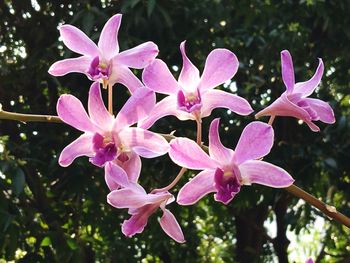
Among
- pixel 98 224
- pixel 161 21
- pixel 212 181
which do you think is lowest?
pixel 98 224

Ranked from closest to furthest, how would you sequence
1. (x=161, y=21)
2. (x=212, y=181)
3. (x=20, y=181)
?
(x=212, y=181), (x=20, y=181), (x=161, y=21)

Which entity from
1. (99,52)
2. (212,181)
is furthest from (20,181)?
(212,181)

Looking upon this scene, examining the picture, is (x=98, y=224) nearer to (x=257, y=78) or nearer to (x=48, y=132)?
(x=48, y=132)

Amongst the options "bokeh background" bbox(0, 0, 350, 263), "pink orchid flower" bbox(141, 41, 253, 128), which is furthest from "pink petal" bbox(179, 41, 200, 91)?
"bokeh background" bbox(0, 0, 350, 263)

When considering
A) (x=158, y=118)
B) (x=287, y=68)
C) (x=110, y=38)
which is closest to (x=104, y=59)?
(x=110, y=38)

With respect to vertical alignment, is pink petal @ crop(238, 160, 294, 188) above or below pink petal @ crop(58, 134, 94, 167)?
below

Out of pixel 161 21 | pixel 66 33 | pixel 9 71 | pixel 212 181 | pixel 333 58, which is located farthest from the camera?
pixel 333 58

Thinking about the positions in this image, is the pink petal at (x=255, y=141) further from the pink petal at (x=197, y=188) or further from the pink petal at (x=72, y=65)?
the pink petal at (x=72, y=65)

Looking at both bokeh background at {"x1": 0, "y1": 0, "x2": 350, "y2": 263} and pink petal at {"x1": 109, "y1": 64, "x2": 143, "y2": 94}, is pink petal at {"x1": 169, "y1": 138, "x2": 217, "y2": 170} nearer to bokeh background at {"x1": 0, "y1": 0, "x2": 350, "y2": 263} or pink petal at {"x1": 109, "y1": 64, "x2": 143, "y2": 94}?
pink petal at {"x1": 109, "y1": 64, "x2": 143, "y2": 94}
